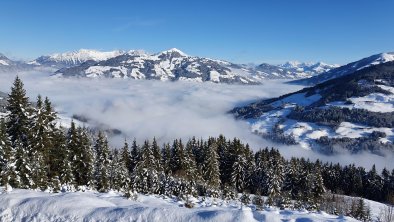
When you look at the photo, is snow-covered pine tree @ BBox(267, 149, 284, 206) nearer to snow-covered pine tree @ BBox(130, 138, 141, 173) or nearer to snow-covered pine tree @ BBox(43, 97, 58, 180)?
snow-covered pine tree @ BBox(130, 138, 141, 173)

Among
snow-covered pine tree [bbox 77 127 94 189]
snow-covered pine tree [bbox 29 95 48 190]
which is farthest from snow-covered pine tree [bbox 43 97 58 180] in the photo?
snow-covered pine tree [bbox 77 127 94 189]

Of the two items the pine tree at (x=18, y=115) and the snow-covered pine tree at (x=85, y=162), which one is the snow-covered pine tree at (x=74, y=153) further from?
the pine tree at (x=18, y=115)

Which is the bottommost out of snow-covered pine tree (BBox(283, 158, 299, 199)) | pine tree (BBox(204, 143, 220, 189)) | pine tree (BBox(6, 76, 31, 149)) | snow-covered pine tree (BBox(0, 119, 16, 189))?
snow-covered pine tree (BBox(283, 158, 299, 199))

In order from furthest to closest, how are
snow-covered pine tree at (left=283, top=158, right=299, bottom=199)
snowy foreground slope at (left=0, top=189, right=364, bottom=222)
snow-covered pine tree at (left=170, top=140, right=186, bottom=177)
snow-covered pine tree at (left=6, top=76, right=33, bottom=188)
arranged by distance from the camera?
snow-covered pine tree at (left=283, top=158, right=299, bottom=199) < snow-covered pine tree at (left=170, top=140, right=186, bottom=177) < snow-covered pine tree at (left=6, top=76, right=33, bottom=188) < snowy foreground slope at (left=0, top=189, right=364, bottom=222)

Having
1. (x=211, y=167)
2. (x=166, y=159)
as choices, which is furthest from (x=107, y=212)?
(x=166, y=159)

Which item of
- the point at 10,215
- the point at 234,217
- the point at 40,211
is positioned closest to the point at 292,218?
the point at 234,217

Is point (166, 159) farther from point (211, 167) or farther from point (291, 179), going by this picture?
point (291, 179)

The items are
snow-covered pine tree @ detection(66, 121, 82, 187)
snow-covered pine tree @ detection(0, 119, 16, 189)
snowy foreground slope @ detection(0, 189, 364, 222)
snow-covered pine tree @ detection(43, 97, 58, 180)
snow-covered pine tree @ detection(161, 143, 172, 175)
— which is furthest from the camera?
snow-covered pine tree @ detection(161, 143, 172, 175)

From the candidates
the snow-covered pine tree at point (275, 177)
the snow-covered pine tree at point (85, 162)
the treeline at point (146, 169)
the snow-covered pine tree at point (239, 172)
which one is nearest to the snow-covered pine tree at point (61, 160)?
the treeline at point (146, 169)
